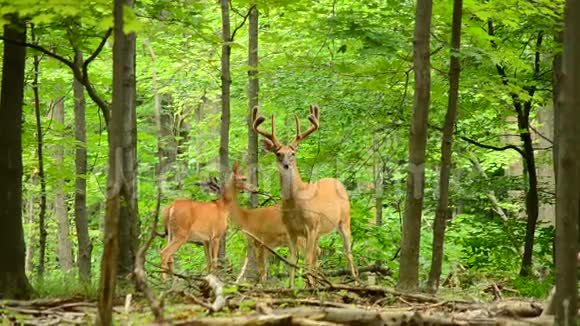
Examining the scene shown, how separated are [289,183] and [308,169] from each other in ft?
12.7

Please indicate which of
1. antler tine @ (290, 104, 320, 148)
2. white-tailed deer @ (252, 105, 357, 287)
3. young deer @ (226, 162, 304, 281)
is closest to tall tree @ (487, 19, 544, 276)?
antler tine @ (290, 104, 320, 148)

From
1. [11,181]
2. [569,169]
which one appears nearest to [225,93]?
[11,181]

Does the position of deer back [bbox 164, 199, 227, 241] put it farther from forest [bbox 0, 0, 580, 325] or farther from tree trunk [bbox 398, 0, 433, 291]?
tree trunk [bbox 398, 0, 433, 291]

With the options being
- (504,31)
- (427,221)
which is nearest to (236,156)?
(427,221)

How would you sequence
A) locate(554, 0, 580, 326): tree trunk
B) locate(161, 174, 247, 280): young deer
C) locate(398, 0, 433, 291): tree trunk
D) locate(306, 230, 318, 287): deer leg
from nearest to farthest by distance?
1. locate(554, 0, 580, 326): tree trunk
2. locate(398, 0, 433, 291): tree trunk
3. locate(306, 230, 318, 287): deer leg
4. locate(161, 174, 247, 280): young deer

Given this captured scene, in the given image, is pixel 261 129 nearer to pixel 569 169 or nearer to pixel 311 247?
pixel 311 247

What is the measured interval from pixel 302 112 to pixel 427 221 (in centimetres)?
799

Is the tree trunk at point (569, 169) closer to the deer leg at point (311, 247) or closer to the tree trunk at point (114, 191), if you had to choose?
the tree trunk at point (114, 191)

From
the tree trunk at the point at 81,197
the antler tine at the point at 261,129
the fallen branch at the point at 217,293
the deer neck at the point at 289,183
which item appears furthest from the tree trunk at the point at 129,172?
the tree trunk at the point at 81,197

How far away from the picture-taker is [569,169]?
16.3 feet

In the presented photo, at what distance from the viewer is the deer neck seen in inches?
377

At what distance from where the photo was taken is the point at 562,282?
5043 millimetres

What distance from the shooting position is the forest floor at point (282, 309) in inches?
209

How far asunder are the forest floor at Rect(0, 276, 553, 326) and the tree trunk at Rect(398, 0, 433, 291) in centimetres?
81
